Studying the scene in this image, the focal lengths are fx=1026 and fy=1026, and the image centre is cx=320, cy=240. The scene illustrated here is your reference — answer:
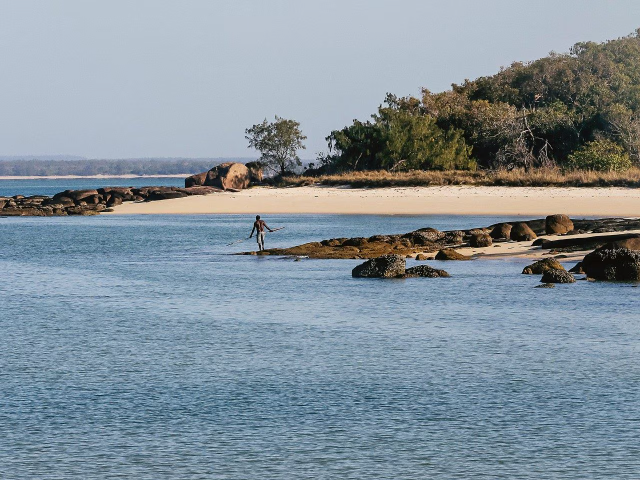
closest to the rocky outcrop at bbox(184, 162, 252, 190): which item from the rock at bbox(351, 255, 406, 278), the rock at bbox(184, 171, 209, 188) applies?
the rock at bbox(184, 171, 209, 188)

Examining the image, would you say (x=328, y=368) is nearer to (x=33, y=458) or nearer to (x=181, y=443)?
(x=181, y=443)

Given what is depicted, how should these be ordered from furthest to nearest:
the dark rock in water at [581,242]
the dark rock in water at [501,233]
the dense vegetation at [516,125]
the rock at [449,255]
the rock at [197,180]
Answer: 1. the rock at [197,180]
2. the dense vegetation at [516,125]
3. the dark rock in water at [501,233]
4. the rock at [449,255]
5. the dark rock in water at [581,242]

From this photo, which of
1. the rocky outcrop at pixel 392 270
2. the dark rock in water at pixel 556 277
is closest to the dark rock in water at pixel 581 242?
the dark rock in water at pixel 556 277

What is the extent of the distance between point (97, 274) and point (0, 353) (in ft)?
58.1

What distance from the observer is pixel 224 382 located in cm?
1666

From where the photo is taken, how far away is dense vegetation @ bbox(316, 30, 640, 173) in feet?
275

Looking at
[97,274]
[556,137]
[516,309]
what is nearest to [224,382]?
[516,309]

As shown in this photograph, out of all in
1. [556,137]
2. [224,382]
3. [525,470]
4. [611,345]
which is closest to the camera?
[525,470]

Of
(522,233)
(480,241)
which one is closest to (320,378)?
(480,241)

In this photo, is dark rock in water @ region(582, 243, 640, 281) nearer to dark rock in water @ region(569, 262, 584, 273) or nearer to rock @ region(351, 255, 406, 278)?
dark rock in water @ region(569, 262, 584, 273)

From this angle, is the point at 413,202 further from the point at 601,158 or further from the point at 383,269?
the point at 383,269

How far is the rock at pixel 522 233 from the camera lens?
137ft

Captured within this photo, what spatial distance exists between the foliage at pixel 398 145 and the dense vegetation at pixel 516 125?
3.8 inches

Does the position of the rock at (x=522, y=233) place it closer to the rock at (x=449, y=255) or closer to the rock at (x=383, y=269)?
the rock at (x=449, y=255)
